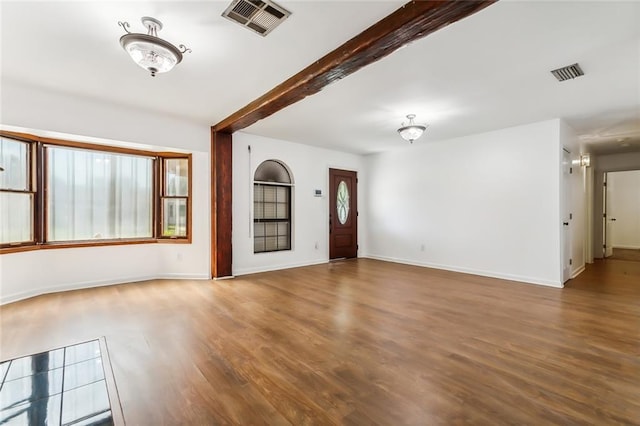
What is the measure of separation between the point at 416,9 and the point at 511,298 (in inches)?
154

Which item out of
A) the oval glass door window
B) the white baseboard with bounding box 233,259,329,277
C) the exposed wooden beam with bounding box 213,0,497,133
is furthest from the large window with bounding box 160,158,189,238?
the oval glass door window

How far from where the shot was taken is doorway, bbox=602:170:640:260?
9000mm

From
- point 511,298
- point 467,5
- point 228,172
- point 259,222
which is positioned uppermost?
point 467,5

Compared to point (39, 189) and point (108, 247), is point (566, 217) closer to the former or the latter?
point (108, 247)

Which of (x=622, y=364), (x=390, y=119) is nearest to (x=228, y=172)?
(x=390, y=119)

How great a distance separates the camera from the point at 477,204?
227 inches

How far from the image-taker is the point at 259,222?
20.0 ft

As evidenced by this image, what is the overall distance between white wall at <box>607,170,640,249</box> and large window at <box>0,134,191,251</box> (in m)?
12.2

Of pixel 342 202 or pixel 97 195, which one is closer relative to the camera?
pixel 97 195

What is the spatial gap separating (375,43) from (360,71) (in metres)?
0.78

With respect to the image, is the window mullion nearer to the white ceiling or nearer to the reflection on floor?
the white ceiling

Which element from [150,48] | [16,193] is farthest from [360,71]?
[16,193]

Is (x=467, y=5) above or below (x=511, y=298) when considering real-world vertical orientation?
above

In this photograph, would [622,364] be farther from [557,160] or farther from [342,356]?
[557,160]
